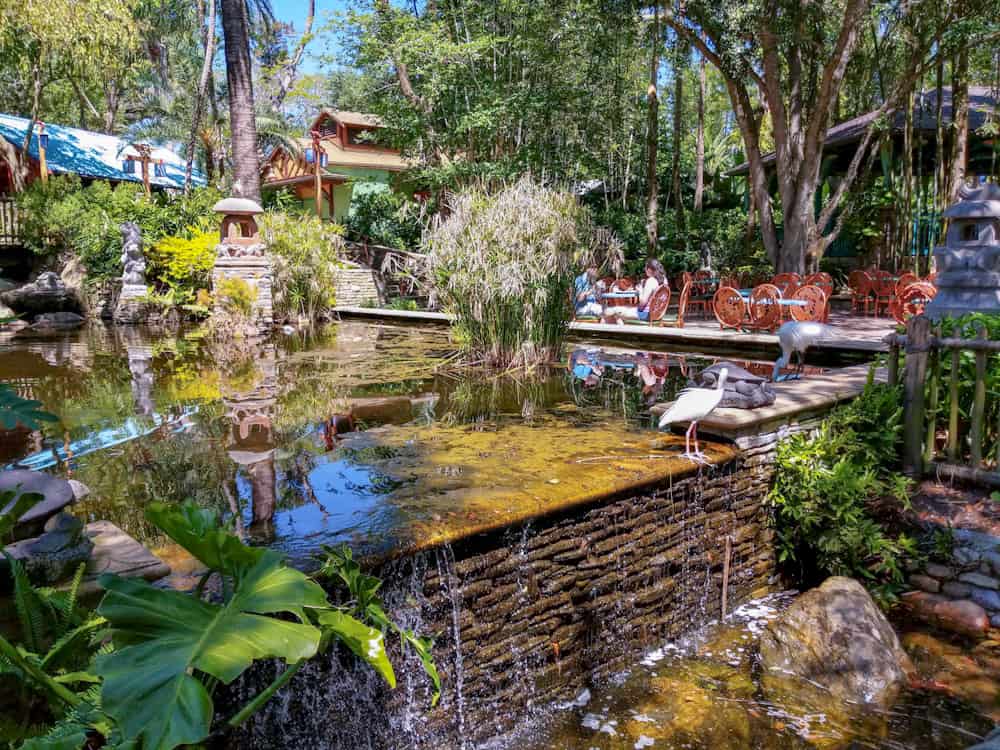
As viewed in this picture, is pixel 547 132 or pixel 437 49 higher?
pixel 437 49

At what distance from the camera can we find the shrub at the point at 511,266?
261 inches

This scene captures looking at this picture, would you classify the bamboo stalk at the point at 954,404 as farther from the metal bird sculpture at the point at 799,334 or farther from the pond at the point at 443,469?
the metal bird sculpture at the point at 799,334

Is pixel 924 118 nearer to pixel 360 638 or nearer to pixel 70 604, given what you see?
pixel 360 638

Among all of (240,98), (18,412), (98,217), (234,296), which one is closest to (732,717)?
(18,412)

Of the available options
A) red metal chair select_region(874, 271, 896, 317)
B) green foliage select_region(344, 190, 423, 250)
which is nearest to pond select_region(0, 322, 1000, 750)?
red metal chair select_region(874, 271, 896, 317)

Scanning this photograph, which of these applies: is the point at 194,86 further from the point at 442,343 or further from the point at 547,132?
the point at 442,343

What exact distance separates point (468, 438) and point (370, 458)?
0.66 metres

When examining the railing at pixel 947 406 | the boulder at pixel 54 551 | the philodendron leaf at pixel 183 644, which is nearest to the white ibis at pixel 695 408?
the railing at pixel 947 406

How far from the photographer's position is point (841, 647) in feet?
11.5

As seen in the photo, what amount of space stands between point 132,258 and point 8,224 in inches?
250

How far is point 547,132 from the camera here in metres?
15.1

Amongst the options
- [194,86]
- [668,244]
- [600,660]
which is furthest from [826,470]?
[194,86]

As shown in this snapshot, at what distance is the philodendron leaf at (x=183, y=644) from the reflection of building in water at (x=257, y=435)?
4.77ft

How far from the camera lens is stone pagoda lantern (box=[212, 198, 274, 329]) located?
446 inches
